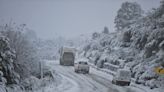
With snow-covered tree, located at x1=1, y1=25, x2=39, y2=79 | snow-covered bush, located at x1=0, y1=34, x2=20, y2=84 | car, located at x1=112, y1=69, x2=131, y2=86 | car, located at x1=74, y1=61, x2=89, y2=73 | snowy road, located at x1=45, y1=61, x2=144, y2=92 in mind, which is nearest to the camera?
snow-covered bush, located at x1=0, y1=34, x2=20, y2=84

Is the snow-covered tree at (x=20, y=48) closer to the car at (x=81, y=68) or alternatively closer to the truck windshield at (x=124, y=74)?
the truck windshield at (x=124, y=74)

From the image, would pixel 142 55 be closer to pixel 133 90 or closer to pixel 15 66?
pixel 133 90

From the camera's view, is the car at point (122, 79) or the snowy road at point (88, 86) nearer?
the snowy road at point (88, 86)

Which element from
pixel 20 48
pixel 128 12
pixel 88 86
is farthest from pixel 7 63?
pixel 128 12

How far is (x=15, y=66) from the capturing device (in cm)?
1930

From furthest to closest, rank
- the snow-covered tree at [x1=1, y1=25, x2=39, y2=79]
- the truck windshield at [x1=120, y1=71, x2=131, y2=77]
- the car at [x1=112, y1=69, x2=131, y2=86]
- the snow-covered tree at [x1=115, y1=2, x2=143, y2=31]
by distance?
the snow-covered tree at [x1=115, y1=2, x2=143, y2=31]
the truck windshield at [x1=120, y1=71, x2=131, y2=77]
the car at [x1=112, y1=69, x2=131, y2=86]
the snow-covered tree at [x1=1, y1=25, x2=39, y2=79]

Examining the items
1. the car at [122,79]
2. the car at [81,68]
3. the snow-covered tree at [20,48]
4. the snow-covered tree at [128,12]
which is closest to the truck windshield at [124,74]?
the car at [122,79]

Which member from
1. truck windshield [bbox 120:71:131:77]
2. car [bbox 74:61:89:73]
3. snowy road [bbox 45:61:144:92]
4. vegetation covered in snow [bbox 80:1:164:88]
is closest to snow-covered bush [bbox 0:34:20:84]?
snowy road [bbox 45:61:144:92]

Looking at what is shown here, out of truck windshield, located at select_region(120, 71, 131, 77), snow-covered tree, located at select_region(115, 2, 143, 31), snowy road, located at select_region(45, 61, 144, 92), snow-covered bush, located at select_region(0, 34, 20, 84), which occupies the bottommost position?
snowy road, located at select_region(45, 61, 144, 92)

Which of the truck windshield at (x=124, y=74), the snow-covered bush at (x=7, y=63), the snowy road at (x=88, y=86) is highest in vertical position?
the snow-covered bush at (x=7, y=63)

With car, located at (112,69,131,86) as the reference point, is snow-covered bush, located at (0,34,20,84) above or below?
above

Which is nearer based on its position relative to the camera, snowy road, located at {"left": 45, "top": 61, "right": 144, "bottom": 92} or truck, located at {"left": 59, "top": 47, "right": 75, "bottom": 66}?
snowy road, located at {"left": 45, "top": 61, "right": 144, "bottom": 92}

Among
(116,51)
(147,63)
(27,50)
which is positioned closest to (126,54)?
(116,51)

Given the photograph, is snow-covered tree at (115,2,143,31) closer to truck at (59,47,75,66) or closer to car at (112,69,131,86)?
truck at (59,47,75,66)
